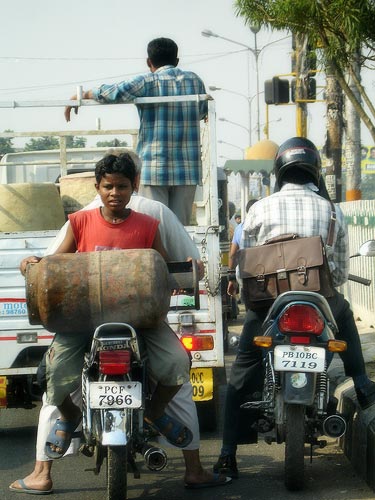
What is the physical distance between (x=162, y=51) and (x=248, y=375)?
2820 mm

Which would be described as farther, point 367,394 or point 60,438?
point 367,394

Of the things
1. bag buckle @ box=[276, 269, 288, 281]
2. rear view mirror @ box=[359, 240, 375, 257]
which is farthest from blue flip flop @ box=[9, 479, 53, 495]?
rear view mirror @ box=[359, 240, 375, 257]

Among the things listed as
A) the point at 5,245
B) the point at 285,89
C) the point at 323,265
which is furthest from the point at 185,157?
the point at 285,89

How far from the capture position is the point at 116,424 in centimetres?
512

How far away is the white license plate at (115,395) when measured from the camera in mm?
5133

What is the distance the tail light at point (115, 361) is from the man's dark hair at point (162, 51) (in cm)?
347

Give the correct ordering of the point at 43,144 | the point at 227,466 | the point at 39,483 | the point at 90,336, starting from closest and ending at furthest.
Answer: the point at 90,336
the point at 39,483
the point at 227,466
the point at 43,144

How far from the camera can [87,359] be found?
17.3 feet

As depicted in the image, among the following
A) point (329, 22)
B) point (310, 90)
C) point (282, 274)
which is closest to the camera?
point (282, 274)

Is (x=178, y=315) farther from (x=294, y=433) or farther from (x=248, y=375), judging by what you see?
(x=294, y=433)

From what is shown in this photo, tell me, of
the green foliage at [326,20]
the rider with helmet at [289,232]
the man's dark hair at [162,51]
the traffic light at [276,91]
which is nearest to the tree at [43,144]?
the traffic light at [276,91]

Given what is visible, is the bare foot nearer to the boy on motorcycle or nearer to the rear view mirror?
the boy on motorcycle

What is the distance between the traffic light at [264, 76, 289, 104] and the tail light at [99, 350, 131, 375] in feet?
47.4

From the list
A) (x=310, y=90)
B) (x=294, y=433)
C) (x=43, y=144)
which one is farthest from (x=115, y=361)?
(x=43, y=144)
